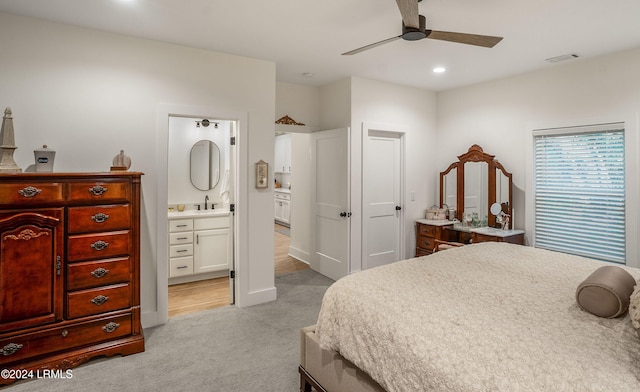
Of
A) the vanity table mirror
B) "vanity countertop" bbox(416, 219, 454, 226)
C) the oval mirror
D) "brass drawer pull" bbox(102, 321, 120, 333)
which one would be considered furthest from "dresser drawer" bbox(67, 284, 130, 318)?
the vanity table mirror

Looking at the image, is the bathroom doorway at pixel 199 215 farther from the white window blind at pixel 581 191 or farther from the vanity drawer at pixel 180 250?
the white window blind at pixel 581 191

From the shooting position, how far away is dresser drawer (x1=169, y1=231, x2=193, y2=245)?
167 inches

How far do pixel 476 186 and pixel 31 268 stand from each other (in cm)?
480

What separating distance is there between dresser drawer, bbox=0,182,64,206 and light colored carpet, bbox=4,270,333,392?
1253mm

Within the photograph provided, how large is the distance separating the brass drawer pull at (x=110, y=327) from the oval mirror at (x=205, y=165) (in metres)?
2.63

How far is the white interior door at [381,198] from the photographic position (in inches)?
176

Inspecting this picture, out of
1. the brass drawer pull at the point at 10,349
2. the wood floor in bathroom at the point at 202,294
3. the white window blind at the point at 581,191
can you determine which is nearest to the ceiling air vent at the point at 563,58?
the white window blind at the point at 581,191

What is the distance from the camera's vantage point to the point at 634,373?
42.7 inches

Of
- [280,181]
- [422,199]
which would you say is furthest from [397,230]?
[280,181]

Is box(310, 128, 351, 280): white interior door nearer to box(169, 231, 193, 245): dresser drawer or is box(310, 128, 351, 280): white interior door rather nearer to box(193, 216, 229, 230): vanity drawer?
box(193, 216, 229, 230): vanity drawer

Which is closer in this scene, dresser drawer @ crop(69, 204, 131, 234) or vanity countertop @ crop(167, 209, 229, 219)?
dresser drawer @ crop(69, 204, 131, 234)

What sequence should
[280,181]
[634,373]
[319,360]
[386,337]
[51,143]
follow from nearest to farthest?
[634,373], [386,337], [319,360], [51,143], [280,181]

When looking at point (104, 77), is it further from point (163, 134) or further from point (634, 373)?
point (634, 373)

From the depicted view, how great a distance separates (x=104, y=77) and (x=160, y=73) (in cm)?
46
